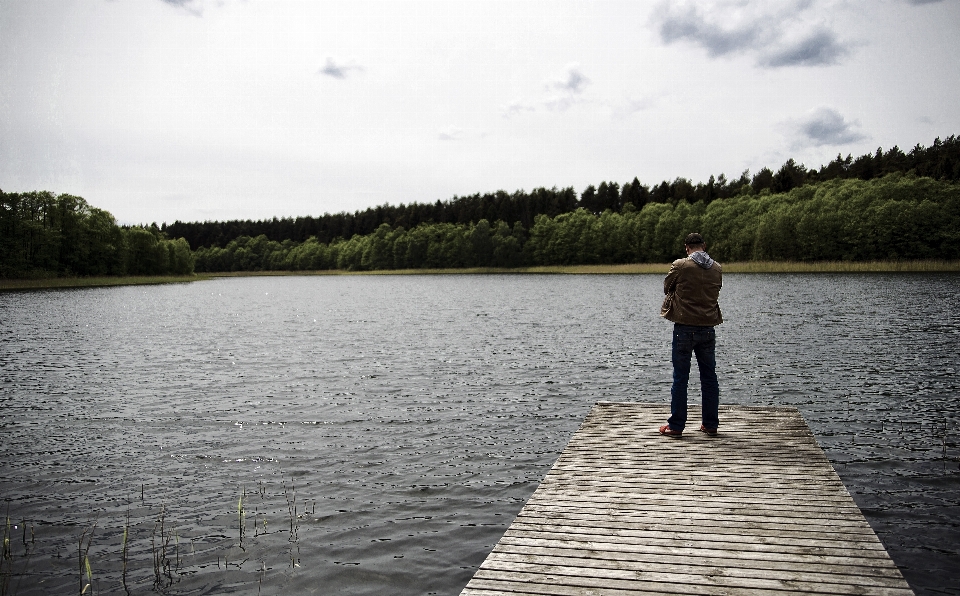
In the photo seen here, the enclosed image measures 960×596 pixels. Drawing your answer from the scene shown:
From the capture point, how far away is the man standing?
27.8ft

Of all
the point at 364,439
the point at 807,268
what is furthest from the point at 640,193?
the point at 364,439

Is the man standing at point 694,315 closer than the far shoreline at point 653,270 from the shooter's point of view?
Yes

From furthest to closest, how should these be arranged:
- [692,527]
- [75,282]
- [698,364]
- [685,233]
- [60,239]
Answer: [685,233] < [75,282] < [60,239] < [698,364] < [692,527]

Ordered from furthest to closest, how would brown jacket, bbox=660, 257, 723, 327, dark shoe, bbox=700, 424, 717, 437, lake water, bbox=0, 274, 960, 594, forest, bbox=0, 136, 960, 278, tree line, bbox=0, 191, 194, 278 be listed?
forest, bbox=0, 136, 960, 278 < tree line, bbox=0, 191, 194, 278 < dark shoe, bbox=700, 424, 717, 437 < brown jacket, bbox=660, 257, 723, 327 < lake water, bbox=0, 274, 960, 594

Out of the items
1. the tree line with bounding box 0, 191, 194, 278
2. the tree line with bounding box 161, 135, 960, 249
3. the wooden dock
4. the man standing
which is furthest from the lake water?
the tree line with bounding box 161, 135, 960, 249

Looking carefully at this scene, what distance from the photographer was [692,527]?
19.6ft

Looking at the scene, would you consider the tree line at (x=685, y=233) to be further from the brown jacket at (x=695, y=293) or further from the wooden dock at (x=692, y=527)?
the wooden dock at (x=692, y=527)

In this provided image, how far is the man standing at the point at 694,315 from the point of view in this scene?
8.47 meters

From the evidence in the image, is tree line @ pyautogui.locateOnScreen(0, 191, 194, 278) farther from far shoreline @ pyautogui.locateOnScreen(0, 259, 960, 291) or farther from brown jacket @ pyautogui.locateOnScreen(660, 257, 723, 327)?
brown jacket @ pyautogui.locateOnScreen(660, 257, 723, 327)

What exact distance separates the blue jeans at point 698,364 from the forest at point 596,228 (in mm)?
88876

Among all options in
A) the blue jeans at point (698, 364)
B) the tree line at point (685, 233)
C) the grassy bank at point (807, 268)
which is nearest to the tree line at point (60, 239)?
the tree line at point (685, 233)

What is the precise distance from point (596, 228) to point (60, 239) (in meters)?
88.7

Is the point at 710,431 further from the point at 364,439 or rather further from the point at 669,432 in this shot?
the point at 364,439

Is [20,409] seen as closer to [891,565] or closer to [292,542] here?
[292,542]
